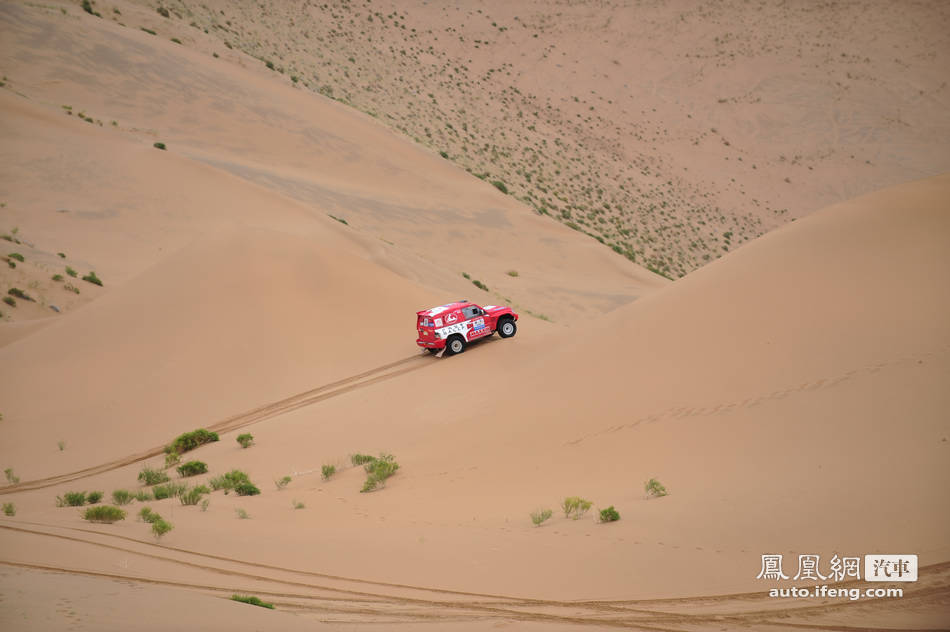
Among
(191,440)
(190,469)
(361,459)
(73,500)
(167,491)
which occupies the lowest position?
(73,500)

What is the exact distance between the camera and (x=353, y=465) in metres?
14.4

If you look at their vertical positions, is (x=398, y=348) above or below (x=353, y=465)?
above

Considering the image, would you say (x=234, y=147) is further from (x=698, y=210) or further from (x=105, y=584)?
(x=105, y=584)

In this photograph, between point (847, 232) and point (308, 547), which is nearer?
point (308, 547)

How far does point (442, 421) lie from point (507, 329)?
688cm

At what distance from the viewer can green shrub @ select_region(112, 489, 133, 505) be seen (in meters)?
12.7

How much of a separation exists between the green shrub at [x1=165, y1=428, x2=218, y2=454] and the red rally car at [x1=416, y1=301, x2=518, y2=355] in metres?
6.50

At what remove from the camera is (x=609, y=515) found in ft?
31.0

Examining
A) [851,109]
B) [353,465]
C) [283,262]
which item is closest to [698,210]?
[851,109]

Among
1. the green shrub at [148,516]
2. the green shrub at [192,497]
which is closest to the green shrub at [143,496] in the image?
the green shrub at [192,497]

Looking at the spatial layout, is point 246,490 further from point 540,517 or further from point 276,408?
point 276,408

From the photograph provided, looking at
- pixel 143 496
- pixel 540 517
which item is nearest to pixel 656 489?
pixel 540 517

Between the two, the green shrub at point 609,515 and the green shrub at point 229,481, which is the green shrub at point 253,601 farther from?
the green shrub at point 229,481

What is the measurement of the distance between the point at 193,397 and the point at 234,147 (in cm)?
2714
